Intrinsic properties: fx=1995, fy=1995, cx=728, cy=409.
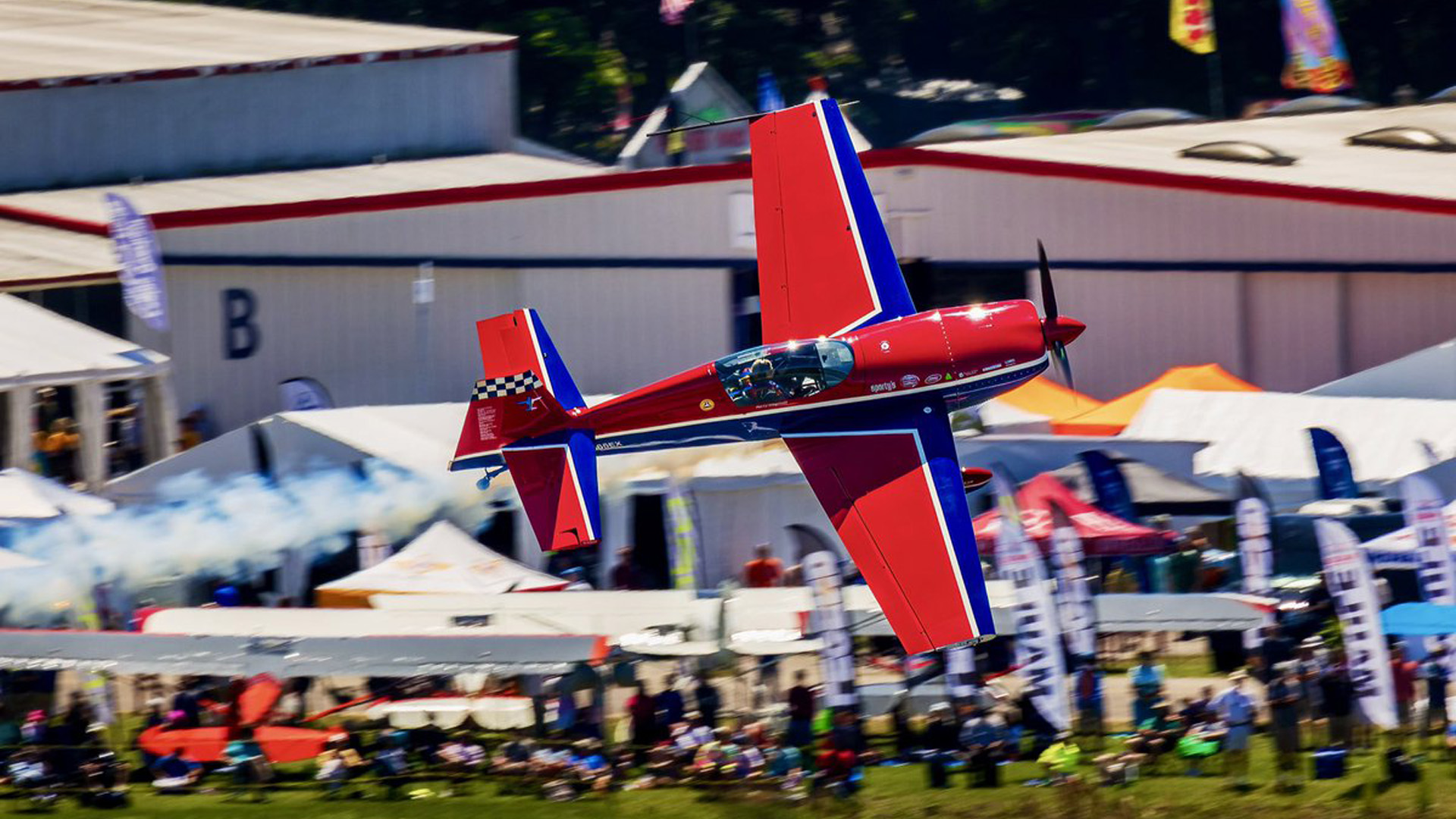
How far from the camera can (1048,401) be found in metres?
27.1

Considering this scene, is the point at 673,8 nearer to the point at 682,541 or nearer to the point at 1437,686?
the point at 682,541

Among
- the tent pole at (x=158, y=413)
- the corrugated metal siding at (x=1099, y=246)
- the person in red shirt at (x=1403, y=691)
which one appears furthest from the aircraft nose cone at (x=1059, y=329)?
the tent pole at (x=158, y=413)

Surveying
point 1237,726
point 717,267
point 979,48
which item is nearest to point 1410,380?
point 1237,726

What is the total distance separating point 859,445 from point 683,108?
812 inches

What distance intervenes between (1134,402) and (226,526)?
1203cm

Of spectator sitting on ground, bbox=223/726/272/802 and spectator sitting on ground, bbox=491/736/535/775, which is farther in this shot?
spectator sitting on ground, bbox=223/726/272/802

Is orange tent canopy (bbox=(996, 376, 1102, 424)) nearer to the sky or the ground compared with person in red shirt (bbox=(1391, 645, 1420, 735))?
nearer to the sky

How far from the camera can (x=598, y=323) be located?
30891 millimetres

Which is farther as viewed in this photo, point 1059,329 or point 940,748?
point 1059,329

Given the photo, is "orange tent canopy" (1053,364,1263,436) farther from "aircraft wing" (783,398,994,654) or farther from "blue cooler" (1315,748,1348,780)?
"blue cooler" (1315,748,1348,780)

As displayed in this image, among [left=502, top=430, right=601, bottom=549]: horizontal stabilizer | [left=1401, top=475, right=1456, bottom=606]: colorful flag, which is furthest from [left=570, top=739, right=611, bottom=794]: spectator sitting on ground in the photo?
[left=1401, top=475, right=1456, bottom=606]: colorful flag

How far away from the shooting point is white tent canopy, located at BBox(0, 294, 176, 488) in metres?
24.4

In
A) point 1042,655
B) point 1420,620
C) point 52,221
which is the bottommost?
point 1042,655

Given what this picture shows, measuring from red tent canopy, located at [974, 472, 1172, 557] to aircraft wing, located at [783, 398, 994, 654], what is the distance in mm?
3238
